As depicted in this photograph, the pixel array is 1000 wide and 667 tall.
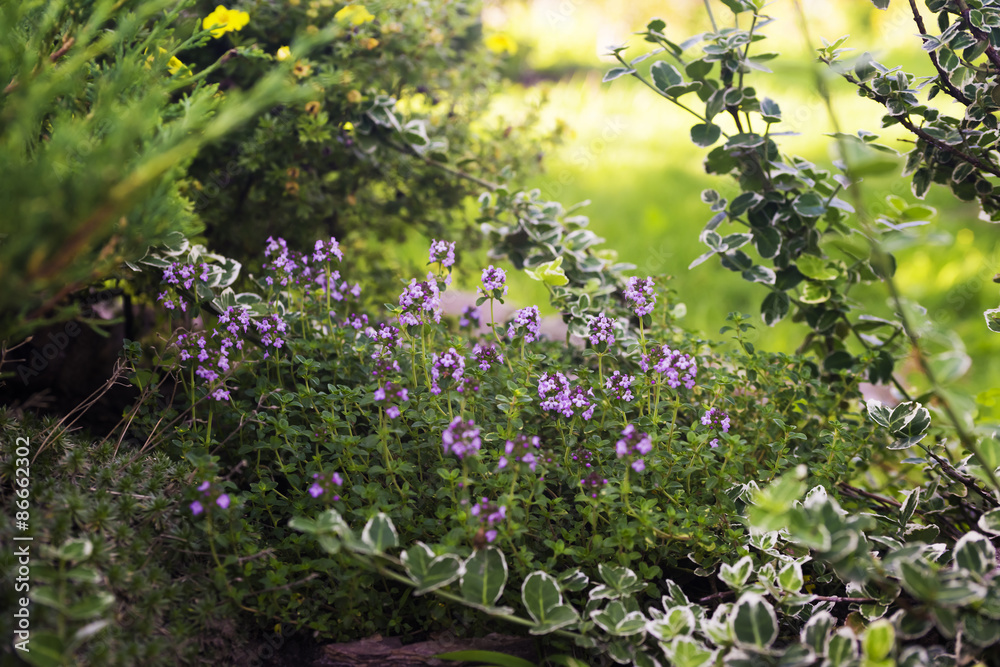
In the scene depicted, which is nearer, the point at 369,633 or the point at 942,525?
the point at 369,633

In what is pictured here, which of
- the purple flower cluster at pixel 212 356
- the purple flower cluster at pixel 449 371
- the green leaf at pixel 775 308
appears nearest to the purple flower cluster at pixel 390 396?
the purple flower cluster at pixel 449 371

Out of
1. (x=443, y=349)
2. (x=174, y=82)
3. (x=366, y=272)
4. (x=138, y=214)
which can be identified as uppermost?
(x=174, y=82)

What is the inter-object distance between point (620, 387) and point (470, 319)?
0.83 metres

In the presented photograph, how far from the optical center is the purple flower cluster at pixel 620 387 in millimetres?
1823

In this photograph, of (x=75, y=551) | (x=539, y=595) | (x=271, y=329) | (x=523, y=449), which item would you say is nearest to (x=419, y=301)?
(x=271, y=329)

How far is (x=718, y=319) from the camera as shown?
4129mm

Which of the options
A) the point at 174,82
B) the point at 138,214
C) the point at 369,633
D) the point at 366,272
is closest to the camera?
the point at 138,214

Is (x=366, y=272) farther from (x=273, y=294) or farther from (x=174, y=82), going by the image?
(x=174, y=82)

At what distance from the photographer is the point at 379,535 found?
1.37 meters

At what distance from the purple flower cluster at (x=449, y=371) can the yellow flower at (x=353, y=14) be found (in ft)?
4.70

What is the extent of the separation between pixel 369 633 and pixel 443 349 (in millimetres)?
845

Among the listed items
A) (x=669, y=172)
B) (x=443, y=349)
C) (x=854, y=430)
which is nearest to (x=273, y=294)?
(x=443, y=349)

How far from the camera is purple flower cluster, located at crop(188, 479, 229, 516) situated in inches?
56.7

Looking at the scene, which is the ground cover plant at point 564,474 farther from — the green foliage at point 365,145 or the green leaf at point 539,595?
the green foliage at point 365,145
